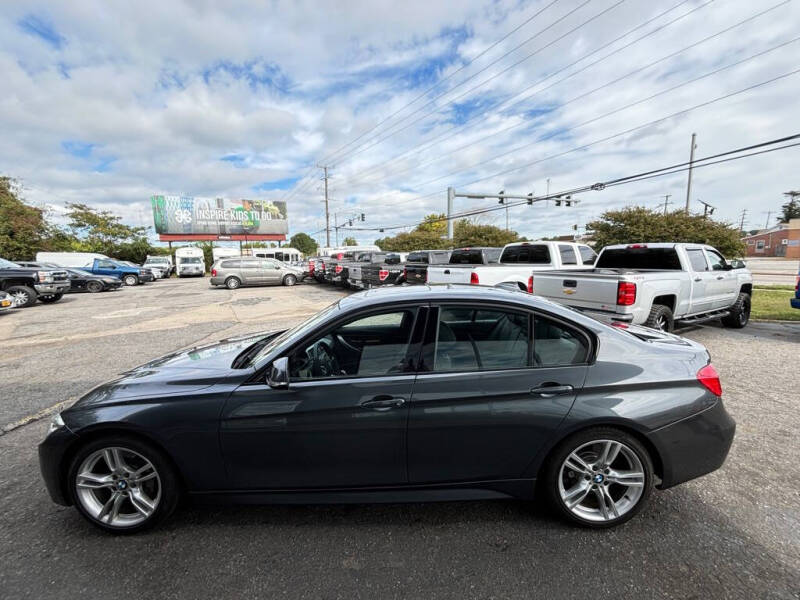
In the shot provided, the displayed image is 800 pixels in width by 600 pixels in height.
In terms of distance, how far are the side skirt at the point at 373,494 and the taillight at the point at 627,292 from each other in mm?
4390

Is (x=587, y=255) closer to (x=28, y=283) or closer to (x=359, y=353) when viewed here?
(x=359, y=353)

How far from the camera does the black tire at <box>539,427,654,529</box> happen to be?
7.77ft

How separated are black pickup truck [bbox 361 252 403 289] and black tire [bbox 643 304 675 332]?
6927mm

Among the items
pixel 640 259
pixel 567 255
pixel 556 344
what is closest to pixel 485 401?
pixel 556 344

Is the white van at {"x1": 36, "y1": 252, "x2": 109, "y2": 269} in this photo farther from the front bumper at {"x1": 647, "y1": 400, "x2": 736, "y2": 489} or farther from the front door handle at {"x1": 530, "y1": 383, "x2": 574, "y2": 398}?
the front bumper at {"x1": 647, "y1": 400, "x2": 736, "y2": 489}

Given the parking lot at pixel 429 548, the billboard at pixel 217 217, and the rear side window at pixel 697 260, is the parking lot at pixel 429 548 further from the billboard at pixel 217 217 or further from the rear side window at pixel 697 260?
the billboard at pixel 217 217

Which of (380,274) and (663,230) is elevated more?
(663,230)

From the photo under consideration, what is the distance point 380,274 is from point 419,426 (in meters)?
10.5

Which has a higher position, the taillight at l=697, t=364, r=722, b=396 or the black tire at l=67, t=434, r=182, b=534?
the taillight at l=697, t=364, r=722, b=396

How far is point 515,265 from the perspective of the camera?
31.0 feet

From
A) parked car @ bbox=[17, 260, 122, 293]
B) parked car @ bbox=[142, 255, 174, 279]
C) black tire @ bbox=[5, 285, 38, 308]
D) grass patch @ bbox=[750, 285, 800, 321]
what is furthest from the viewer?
parked car @ bbox=[142, 255, 174, 279]

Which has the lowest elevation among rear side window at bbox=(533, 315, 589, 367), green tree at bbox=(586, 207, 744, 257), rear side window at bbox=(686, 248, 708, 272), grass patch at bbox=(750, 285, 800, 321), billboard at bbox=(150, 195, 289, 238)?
grass patch at bbox=(750, 285, 800, 321)

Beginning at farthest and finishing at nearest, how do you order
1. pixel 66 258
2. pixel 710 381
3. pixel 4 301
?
pixel 66 258 → pixel 4 301 → pixel 710 381

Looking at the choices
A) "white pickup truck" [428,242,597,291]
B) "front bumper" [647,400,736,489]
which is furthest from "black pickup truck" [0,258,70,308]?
"front bumper" [647,400,736,489]
